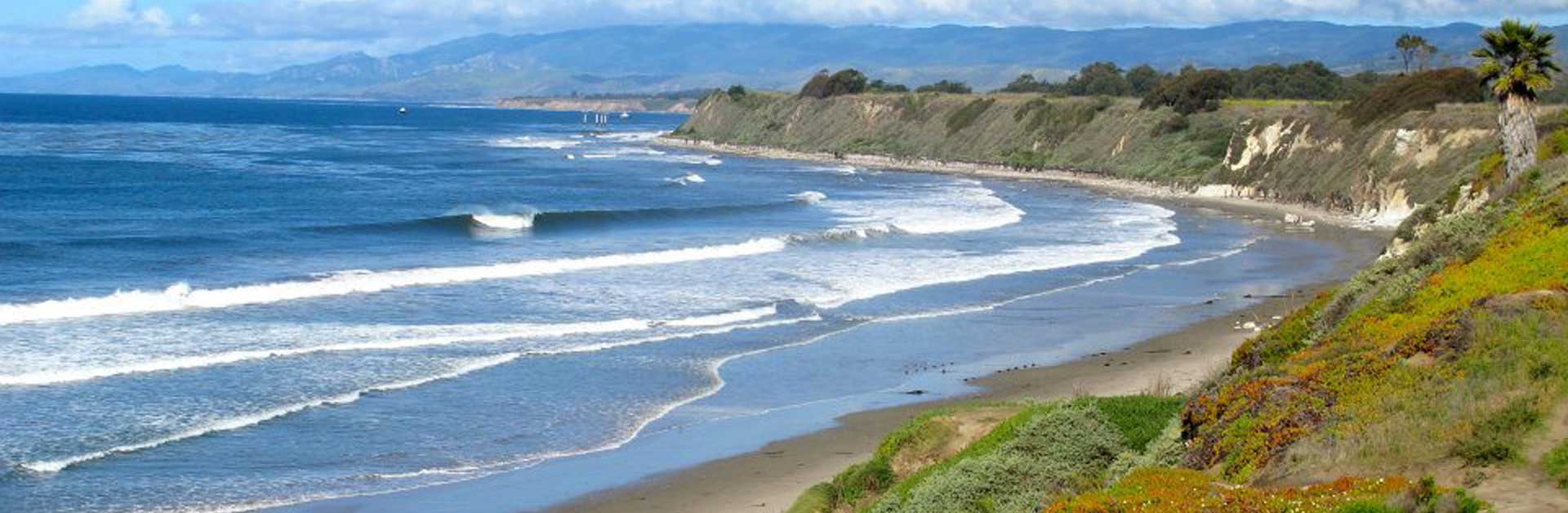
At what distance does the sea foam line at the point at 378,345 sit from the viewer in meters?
25.2

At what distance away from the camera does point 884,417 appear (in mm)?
23547

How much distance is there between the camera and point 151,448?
67.5ft

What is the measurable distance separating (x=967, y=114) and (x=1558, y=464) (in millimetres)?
108690

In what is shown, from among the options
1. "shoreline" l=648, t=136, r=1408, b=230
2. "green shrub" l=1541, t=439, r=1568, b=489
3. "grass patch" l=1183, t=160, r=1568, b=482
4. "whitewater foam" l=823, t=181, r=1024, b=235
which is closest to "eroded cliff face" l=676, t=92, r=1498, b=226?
"shoreline" l=648, t=136, r=1408, b=230

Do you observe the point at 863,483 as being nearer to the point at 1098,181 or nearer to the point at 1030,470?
the point at 1030,470

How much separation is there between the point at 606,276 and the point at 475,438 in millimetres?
19422

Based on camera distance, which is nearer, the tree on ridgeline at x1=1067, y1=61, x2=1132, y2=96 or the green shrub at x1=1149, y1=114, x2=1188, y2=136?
the green shrub at x1=1149, y1=114, x2=1188, y2=136

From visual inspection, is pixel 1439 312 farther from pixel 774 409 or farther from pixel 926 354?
pixel 926 354

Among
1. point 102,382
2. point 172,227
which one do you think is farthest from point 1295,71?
point 102,382

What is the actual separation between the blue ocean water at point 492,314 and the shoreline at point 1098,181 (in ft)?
13.3

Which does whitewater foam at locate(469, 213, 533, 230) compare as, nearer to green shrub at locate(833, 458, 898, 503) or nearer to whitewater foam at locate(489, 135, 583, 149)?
green shrub at locate(833, 458, 898, 503)

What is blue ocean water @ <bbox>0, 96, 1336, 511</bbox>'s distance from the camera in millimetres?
21047

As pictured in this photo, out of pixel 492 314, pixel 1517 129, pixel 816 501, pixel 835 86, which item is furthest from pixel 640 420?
pixel 835 86

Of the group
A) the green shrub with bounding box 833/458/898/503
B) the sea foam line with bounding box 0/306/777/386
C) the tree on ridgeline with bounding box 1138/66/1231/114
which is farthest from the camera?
the tree on ridgeline with bounding box 1138/66/1231/114
